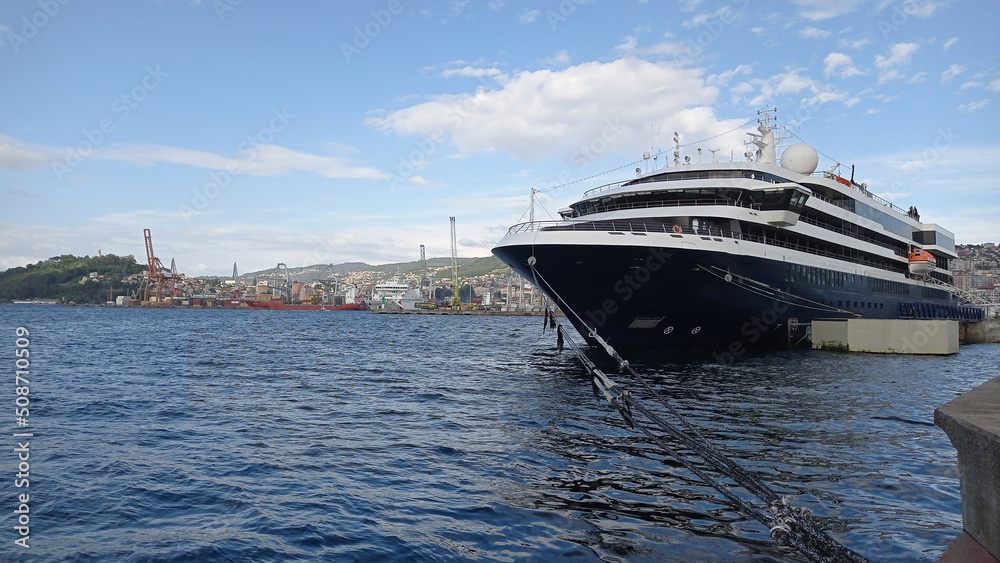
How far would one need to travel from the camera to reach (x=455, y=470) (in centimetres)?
1062

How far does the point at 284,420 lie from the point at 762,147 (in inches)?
1578

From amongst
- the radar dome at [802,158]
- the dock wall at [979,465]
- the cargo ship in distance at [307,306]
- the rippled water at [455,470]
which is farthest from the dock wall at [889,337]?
the cargo ship in distance at [307,306]

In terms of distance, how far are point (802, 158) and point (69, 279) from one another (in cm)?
18868

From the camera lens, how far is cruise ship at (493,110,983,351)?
25406mm

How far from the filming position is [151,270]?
168 m

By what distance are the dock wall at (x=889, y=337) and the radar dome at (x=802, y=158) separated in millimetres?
14353

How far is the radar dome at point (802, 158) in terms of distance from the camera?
4412 cm

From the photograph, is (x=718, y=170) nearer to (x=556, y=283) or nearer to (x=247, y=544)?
(x=556, y=283)

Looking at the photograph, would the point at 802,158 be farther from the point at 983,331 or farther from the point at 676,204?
the point at 983,331

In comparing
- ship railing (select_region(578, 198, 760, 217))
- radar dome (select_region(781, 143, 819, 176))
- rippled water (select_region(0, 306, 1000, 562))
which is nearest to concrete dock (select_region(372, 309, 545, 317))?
radar dome (select_region(781, 143, 819, 176))

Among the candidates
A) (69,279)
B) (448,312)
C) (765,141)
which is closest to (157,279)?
(69,279)

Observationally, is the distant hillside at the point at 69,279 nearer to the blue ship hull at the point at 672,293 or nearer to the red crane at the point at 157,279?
the red crane at the point at 157,279

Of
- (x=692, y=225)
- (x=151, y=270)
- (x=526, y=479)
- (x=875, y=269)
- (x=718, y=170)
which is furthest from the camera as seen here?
(x=151, y=270)

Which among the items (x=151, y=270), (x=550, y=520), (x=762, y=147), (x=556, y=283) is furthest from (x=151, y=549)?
(x=151, y=270)
